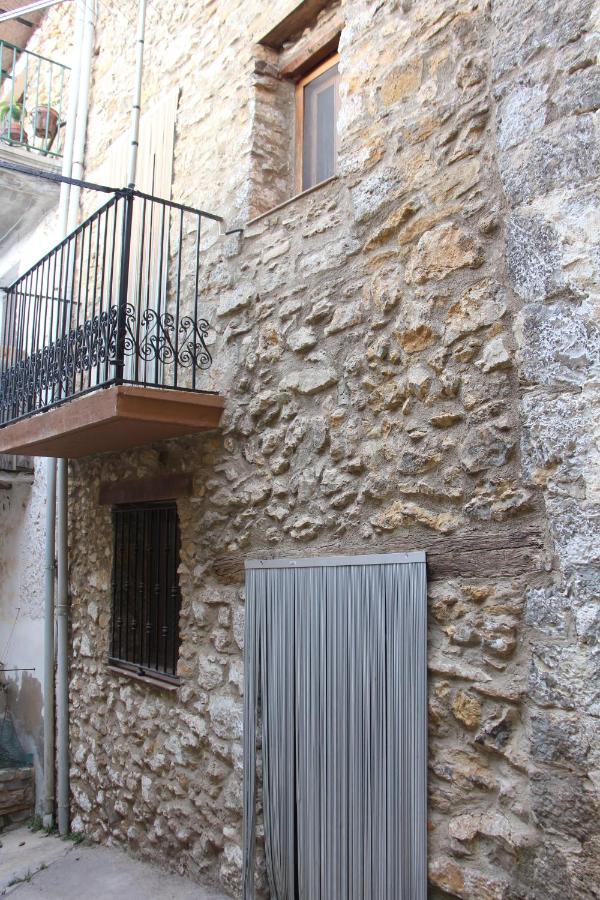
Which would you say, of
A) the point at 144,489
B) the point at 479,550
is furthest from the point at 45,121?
the point at 479,550

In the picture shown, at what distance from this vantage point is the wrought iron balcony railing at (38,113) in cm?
688

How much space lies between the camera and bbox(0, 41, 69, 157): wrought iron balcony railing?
6875 mm

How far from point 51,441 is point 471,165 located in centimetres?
293

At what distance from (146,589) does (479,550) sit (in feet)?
8.96

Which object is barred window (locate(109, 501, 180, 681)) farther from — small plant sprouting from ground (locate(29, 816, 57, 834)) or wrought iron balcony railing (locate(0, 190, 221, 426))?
small plant sprouting from ground (locate(29, 816, 57, 834))

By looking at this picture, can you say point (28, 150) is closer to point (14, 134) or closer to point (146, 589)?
point (14, 134)

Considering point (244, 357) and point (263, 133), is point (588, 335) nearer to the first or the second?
point (244, 357)

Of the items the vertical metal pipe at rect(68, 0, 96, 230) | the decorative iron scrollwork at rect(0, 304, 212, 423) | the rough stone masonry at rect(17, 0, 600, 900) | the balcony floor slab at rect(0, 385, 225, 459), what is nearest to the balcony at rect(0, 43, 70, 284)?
the vertical metal pipe at rect(68, 0, 96, 230)

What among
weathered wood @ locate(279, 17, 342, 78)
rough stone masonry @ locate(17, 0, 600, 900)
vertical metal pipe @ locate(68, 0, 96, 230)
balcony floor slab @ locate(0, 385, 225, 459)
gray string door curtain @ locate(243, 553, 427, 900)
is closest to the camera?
rough stone masonry @ locate(17, 0, 600, 900)

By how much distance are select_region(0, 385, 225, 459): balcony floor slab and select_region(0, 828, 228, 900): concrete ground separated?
8.08 feet

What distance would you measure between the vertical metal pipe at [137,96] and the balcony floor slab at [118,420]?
200 centimetres

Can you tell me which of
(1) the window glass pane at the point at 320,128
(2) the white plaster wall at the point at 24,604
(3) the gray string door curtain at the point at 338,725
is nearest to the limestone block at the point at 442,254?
(3) the gray string door curtain at the point at 338,725

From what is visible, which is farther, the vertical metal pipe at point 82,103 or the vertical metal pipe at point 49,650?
the vertical metal pipe at point 82,103

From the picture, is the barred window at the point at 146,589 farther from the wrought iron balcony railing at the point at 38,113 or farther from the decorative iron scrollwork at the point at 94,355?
the wrought iron balcony railing at the point at 38,113
